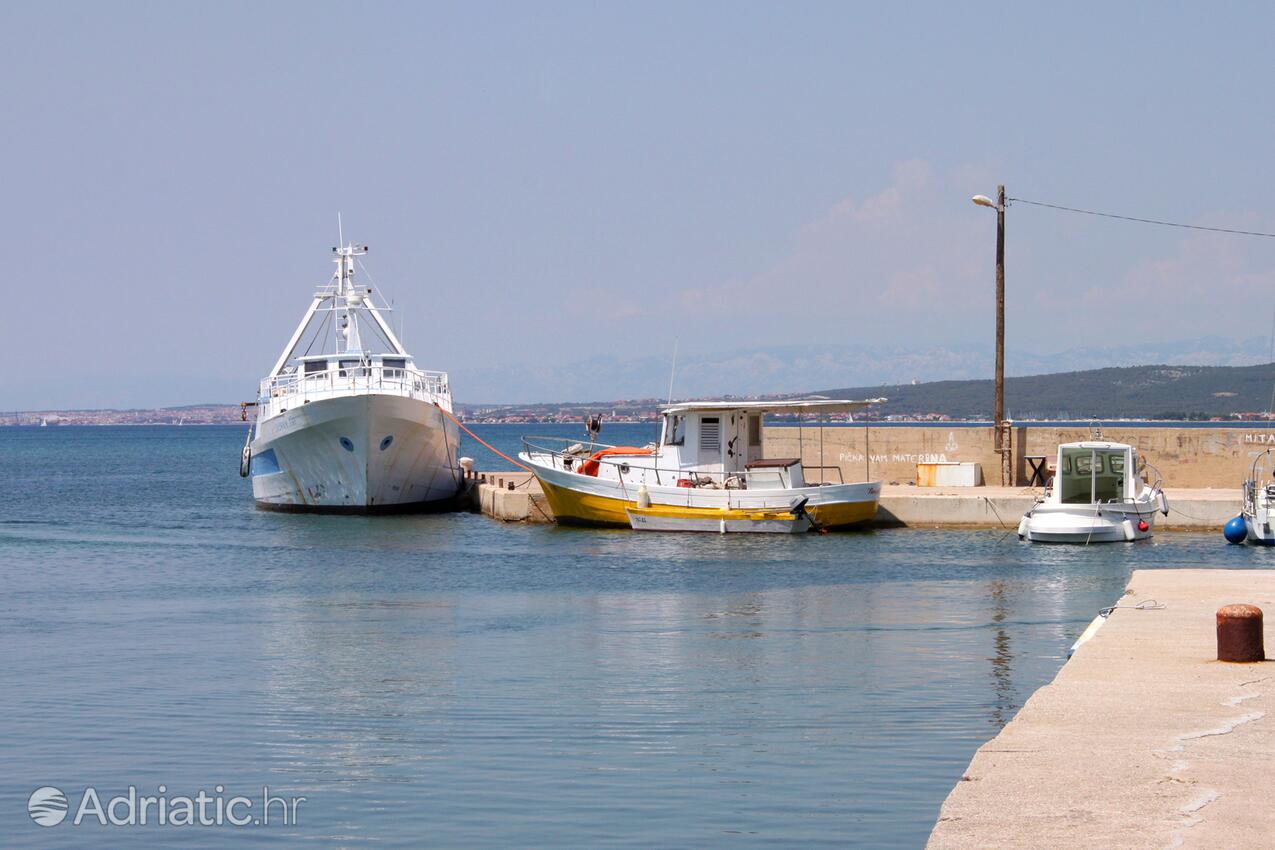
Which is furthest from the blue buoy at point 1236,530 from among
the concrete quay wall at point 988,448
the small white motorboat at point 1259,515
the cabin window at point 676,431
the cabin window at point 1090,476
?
the cabin window at point 676,431

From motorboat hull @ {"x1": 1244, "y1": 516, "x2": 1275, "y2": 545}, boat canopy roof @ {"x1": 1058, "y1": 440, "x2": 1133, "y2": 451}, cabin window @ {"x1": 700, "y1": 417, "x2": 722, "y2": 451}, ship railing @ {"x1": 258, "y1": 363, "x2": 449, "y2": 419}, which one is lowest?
motorboat hull @ {"x1": 1244, "y1": 516, "x2": 1275, "y2": 545}

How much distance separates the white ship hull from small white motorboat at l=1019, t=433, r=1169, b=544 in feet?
60.1

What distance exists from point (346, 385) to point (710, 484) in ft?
42.1

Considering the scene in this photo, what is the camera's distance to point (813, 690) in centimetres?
1516

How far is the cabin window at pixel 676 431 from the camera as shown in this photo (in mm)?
36562

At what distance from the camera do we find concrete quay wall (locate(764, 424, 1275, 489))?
3725 centimetres

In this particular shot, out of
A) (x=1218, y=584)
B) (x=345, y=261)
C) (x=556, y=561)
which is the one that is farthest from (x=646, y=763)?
(x=345, y=261)

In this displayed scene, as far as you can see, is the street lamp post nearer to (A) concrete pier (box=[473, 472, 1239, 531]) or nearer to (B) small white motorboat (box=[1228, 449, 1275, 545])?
(A) concrete pier (box=[473, 472, 1239, 531])

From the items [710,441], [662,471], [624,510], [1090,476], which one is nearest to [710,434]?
[710,441]

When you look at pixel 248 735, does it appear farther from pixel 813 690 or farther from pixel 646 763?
pixel 813 690

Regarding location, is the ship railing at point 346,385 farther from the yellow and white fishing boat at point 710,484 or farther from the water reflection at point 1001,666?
the water reflection at point 1001,666

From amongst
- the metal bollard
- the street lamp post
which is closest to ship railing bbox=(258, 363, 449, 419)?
the street lamp post

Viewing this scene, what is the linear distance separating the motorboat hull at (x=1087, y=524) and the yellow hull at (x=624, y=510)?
4124 mm

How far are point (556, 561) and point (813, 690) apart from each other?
1613cm
